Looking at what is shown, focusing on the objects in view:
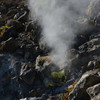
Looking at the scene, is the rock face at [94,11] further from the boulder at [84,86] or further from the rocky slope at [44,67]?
the boulder at [84,86]

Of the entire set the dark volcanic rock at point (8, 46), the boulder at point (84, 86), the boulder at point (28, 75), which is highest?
the dark volcanic rock at point (8, 46)

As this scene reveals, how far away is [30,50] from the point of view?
20312 millimetres

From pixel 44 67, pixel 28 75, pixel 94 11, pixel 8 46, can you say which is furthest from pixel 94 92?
pixel 94 11

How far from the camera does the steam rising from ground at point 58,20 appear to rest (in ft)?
63.3

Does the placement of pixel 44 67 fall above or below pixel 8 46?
below

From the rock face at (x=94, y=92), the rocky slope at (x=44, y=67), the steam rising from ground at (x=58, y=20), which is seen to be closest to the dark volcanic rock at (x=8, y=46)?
the rocky slope at (x=44, y=67)

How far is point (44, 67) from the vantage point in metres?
18.1

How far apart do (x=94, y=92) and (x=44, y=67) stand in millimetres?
5265

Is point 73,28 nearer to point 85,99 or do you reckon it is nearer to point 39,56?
point 39,56

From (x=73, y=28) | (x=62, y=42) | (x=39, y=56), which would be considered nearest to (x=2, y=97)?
(x=39, y=56)

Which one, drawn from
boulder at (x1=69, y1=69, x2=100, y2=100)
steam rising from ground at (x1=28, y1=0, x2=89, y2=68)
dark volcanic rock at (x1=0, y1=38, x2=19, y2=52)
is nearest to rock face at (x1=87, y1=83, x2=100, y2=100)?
boulder at (x1=69, y1=69, x2=100, y2=100)

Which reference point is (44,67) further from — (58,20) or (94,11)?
(94,11)

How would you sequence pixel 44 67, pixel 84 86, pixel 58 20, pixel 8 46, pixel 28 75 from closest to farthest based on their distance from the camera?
pixel 84 86 < pixel 28 75 < pixel 44 67 < pixel 8 46 < pixel 58 20

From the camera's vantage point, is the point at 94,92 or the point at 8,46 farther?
the point at 8,46
